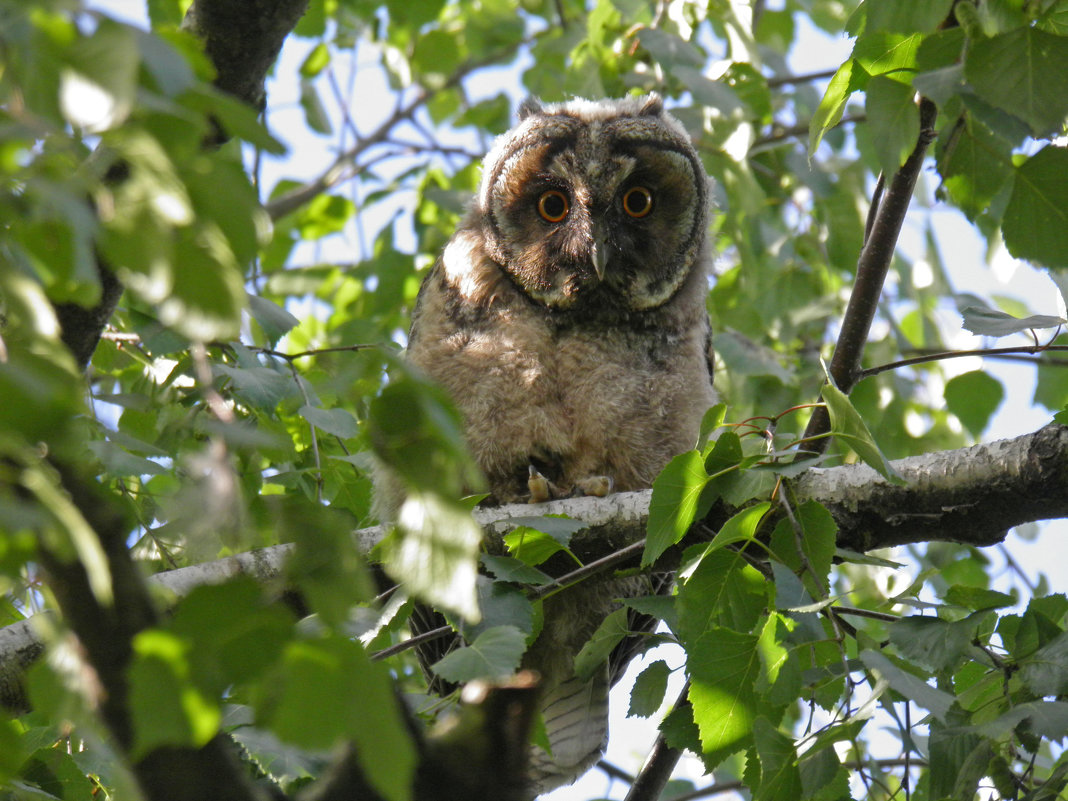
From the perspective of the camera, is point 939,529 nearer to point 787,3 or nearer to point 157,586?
point 157,586

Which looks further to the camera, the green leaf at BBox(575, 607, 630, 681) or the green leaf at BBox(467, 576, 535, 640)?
the green leaf at BBox(575, 607, 630, 681)

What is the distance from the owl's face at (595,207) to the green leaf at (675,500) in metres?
1.37

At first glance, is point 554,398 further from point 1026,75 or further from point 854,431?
point 1026,75

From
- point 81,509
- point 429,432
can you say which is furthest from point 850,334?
point 81,509

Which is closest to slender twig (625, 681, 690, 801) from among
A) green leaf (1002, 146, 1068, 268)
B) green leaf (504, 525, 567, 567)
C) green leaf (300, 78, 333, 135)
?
green leaf (504, 525, 567, 567)

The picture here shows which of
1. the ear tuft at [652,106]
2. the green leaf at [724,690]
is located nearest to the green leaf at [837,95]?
the green leaf at [724,690]

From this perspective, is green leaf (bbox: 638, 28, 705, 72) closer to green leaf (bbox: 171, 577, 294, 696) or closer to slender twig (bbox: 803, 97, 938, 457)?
slender twig (bbox: 803, 97, 938, 457)

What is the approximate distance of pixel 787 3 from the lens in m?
5.44

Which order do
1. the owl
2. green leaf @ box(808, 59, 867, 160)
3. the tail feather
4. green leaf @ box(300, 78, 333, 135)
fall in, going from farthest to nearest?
green leaf @ box(300, 78, 333, 135) → the owl → the tail feather → green leaf @ box(808, 59, 867, 160)

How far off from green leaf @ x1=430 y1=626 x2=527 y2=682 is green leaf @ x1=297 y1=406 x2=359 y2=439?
31.5 inches

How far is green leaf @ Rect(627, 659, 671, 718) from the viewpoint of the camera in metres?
1.81

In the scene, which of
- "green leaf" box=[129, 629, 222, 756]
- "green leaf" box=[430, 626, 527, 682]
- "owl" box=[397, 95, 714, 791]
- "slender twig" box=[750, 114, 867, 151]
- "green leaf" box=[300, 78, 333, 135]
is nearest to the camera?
"green leaf" box=[129, 629, 222, 756]

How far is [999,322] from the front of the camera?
1728 millimetres

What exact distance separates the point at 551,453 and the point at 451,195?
1.43 m
